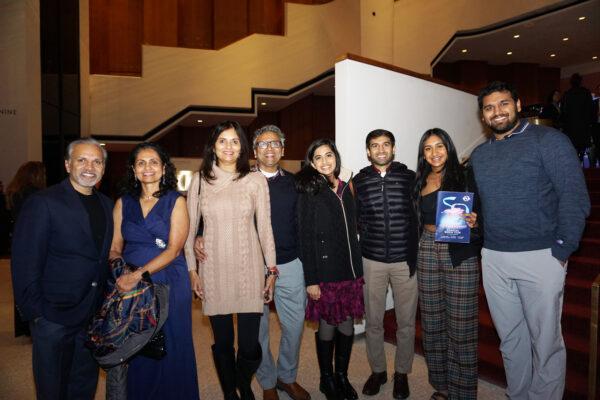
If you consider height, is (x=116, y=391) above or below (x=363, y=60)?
below

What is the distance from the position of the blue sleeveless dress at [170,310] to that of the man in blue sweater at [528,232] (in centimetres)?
171

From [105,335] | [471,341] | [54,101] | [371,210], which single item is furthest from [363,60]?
[54,101]

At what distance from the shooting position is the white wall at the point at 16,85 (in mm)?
7395

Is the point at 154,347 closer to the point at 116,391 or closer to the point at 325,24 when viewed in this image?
the point at 116,391

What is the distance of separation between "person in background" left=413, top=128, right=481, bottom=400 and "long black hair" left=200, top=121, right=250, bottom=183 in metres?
1.12

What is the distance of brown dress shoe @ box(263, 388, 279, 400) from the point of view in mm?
2615

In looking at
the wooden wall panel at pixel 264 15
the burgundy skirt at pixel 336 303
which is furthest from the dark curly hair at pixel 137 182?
the wooden wall panel at pixel 264 15

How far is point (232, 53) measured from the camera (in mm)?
10586

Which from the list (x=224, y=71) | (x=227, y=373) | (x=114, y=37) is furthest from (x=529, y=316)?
(x=114, y=37)

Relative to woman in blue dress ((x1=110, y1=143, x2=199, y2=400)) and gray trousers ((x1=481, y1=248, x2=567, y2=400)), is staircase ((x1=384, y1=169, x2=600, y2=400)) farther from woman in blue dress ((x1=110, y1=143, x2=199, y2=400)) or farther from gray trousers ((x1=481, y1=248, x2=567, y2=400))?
woman in blue dress ((x1=110, y1=143, x2=199, y2=400))

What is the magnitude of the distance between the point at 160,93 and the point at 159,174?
9.06 metres

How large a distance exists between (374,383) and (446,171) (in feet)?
4.89

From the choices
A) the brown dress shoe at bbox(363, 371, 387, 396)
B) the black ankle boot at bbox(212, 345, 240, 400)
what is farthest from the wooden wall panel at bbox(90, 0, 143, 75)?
the brown dress shoe at bbox(363, 371, 387, 396)

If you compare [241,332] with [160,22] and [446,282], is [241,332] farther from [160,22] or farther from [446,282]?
[160,22]
